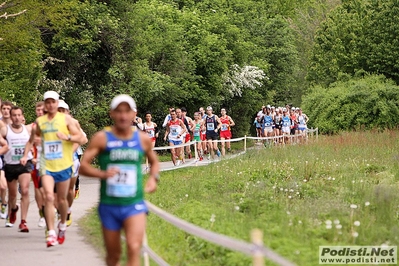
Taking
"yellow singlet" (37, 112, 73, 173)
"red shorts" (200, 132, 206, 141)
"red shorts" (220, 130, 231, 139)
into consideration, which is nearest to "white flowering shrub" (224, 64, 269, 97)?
"red shorts" (220, 130, 231, 139)

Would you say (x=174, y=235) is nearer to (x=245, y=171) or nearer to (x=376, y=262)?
(x=376, y=262)

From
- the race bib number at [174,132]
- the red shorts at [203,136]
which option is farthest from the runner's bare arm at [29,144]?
the red shorts at [203,136]

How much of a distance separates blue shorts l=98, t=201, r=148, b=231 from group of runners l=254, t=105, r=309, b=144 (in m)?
29.2

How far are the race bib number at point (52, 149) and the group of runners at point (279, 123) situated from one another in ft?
84.4

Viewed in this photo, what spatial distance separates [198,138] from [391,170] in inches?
421

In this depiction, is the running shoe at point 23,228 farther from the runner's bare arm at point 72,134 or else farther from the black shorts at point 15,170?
the runner's bare arm at point 72,134

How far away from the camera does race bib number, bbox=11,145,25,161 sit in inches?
559

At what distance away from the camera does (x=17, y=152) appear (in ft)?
46.6

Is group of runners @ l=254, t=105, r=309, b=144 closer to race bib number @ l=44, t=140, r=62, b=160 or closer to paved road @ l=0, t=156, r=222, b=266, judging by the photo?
paved road @ l=0, t=156, r=222, b=266

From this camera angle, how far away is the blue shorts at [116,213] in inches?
328

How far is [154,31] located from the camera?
136 ft

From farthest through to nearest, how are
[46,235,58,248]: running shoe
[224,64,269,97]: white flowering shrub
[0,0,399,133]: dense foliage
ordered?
[224,64,269,97]: white flowering shrub → [0,0,399,133]: dense foliage → [46,235,58,248]: running shoe

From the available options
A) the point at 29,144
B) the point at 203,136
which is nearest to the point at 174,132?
the point at 203,136

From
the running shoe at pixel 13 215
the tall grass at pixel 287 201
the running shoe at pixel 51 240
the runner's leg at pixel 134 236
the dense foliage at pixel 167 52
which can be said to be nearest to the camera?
the runner's leg at pixel 134 236
